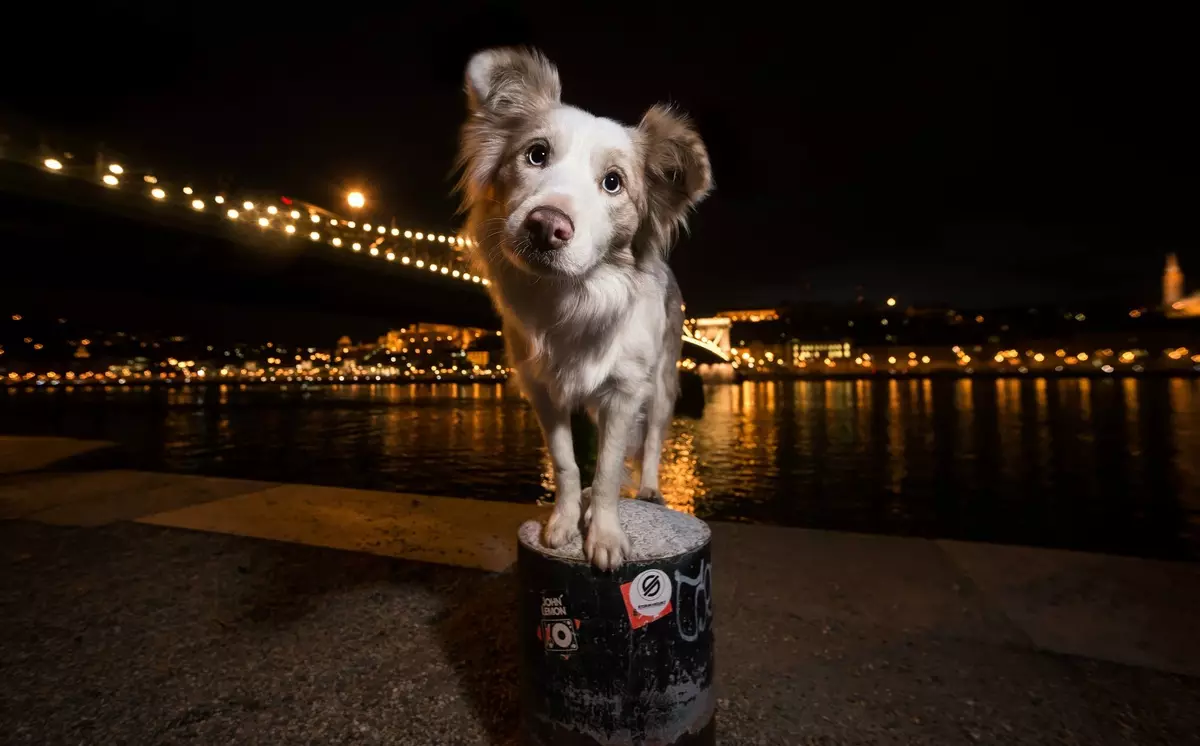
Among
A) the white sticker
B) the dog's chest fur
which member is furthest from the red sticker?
the dog's chest fur

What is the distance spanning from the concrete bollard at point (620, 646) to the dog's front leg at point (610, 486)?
5 cm

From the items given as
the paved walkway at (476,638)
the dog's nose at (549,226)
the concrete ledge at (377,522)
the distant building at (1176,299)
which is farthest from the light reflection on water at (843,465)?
the distant building at (1176,299)

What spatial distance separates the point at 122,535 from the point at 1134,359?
413 feet

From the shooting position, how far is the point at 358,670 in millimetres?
3355

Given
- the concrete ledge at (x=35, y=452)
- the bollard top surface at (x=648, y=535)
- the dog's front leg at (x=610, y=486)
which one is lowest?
the concrete ledge at (x=35, y=452)

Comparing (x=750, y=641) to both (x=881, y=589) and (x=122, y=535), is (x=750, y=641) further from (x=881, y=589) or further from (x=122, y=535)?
(x=122, y=535)

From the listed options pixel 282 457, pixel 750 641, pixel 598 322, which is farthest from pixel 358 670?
pixel 282 457

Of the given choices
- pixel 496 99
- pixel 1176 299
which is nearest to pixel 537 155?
pixel 496 99

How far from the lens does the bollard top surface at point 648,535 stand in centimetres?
228

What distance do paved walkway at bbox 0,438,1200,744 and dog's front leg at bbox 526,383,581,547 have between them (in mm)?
1038

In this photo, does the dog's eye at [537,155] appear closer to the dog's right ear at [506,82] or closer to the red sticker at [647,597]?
the dog's right ear at [506,82]

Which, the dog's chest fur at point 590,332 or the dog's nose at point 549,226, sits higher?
the dog's nose at point 549,226

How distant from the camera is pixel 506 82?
91.0 inches

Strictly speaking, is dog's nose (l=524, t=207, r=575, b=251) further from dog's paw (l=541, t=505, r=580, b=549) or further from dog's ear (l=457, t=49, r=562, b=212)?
dog's paw (l=541, t=505, r=580, b=549)
